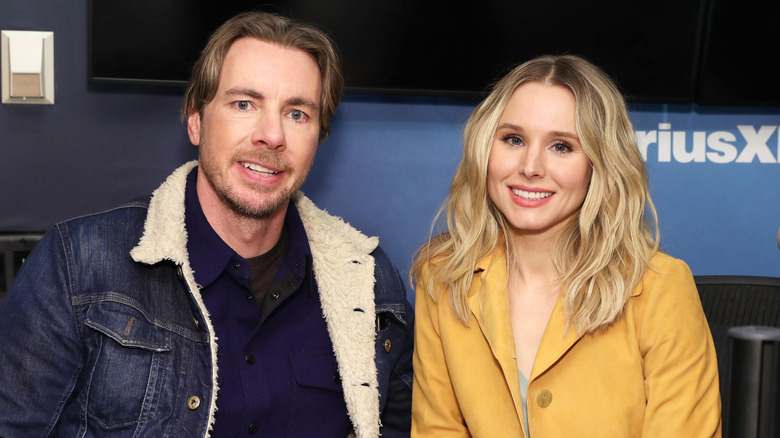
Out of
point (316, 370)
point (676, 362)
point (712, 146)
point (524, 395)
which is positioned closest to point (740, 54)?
point (712, 146)

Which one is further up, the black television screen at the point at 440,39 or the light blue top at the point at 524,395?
the black television screen at the point at 440,39

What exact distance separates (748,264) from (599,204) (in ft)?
3.79

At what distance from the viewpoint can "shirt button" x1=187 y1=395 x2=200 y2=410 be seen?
179cm

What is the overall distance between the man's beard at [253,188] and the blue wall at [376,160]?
68 cm

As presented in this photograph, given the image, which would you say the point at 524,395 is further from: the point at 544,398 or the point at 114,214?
the point at 114,214

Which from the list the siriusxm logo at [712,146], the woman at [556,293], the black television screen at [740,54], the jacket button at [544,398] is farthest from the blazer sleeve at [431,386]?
the black television screen at [740,54]

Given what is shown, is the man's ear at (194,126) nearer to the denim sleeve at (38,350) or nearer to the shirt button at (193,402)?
the denim sleeve at (38,350)

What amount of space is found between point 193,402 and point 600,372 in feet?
2.89

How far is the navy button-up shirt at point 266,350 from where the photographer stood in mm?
1858

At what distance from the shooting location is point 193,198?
2.03 metres

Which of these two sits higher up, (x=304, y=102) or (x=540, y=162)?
(x=304, y=102)

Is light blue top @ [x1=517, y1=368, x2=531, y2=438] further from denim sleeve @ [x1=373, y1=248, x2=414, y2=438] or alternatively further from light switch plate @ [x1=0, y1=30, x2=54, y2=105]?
light switch plate @ [x1=0, y1=30, x2=54, y2=105]

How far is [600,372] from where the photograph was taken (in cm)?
180

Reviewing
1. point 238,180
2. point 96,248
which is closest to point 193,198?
point 238,180
